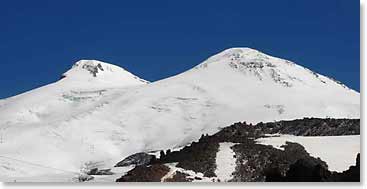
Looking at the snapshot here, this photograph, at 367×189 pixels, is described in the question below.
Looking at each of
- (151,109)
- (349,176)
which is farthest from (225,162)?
(151,109)

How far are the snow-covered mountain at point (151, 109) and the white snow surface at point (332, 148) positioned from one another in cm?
2463

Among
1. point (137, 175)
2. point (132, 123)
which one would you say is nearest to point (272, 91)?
point (132, 123)

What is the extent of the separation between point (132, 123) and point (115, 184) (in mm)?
47390

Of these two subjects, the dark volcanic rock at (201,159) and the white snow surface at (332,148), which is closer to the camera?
the white snow surface at (332,148)

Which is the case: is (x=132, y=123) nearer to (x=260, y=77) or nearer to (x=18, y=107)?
(x=18, y=107)

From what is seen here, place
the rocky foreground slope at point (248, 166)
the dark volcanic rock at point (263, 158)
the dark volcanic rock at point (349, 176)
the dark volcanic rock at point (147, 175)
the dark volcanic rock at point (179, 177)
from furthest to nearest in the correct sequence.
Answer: the dark volcanic rock at point (263, 158) < the dark volcanic rock at point (179, 177) < the dark volcanic rock at point (147, 175) < the rocky foreground slope at point (248, 166) < the dark volcanic rock at point (349, 176)

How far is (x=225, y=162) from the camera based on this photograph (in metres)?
15.4

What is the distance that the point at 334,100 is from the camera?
5722cm

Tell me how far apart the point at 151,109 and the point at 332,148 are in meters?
43.6

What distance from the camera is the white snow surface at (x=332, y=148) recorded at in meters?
13.7

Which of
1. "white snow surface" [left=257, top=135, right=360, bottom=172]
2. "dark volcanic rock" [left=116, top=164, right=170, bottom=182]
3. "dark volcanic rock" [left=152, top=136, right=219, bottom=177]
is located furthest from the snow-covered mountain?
"dark volcanic rock" [left=116, top=164, right=170, bottom=182]

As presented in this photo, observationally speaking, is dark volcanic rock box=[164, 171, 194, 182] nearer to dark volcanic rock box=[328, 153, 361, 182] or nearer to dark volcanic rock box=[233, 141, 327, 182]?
dark volcanic rock box=[233, 141, 327, 182]

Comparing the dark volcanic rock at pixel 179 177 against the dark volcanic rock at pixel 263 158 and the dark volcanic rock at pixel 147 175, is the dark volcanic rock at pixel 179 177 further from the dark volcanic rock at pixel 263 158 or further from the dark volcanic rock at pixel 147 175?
the dark volcanic rock at pixel 263 158

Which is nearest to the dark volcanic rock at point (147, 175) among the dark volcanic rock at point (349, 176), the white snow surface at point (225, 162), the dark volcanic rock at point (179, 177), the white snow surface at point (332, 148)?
the dark volcanic rock at point (179, 177)
